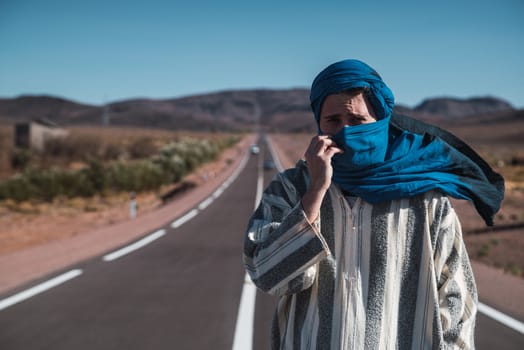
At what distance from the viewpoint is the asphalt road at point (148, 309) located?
4.28 metres

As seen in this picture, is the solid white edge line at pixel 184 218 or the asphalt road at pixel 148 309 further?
the solid white edge line at pixel 184 218

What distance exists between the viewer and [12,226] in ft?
43.8

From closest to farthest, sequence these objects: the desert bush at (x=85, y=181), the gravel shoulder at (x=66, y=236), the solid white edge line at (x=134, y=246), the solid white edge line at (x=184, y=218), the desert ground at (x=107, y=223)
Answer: the gravel shoulder at (x=66, y=236), the solid white edge line at (x=134, y=246), the desert ground at (x=107, y=223), the solid white edge line at (x=184, y=218), the desert bush at (x=85, y=181)

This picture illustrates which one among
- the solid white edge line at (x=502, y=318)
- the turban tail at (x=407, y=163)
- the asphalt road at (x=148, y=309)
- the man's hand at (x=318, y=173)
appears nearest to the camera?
the man's hand at (x=318, y=173)

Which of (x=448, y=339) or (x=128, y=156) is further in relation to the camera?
(x=128, y=156)

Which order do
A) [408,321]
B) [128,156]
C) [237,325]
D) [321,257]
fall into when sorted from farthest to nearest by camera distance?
[128,156], [237,325], [408,321], [321,257]

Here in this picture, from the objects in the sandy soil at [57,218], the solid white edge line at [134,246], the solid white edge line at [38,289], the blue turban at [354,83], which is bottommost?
the sandy soil at [57,218]

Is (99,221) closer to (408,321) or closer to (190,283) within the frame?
(190,283)

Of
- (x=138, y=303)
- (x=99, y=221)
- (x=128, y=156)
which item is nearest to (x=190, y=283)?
(x=138, y=303)

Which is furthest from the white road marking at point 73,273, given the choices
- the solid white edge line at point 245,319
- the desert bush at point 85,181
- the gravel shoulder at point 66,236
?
the desert bush at point 85,181

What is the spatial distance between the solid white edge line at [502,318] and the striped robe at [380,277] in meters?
3.70

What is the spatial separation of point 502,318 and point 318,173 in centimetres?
445

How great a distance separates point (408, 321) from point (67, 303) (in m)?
4.78

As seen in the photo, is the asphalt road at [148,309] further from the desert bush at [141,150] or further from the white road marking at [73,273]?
the desert bush at [141,150]
